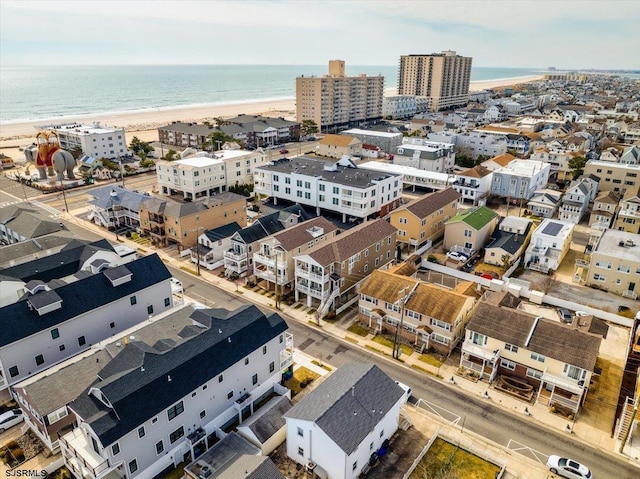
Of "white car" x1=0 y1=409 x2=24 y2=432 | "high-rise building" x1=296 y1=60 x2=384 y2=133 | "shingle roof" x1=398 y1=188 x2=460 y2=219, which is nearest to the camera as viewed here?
"white car" x1=0 y1=409 x2=24 y2=432

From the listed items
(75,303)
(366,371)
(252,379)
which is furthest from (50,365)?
(366,371)

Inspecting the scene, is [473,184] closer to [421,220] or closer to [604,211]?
[604,211]

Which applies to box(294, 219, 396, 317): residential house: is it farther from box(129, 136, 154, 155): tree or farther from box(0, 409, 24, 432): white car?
box(129, 136, 154, 155): tree

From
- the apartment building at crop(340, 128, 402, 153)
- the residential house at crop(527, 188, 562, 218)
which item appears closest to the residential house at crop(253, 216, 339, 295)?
the residential house at crop(527, 188, 562, 218)

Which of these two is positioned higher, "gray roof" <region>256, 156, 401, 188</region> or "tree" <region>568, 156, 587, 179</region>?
"gray roof" <region>256, 156, 401, 188</region>

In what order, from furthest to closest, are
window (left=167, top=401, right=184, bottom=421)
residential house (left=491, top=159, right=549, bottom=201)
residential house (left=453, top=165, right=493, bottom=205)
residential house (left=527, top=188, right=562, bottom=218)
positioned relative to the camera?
residential house (left=491, top=159, right=549, bottom=201) → residential house (left=453, top=165, right=493, bottom=205) → residential house (left=527, top=188, right=562, bottom=218) → window (left=167, top=401, right=184, bottom=421)

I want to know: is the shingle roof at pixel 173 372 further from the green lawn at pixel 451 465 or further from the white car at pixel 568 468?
the white car at pixel 568 468

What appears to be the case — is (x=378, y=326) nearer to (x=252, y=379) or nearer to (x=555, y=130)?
(x=252, y=379)
